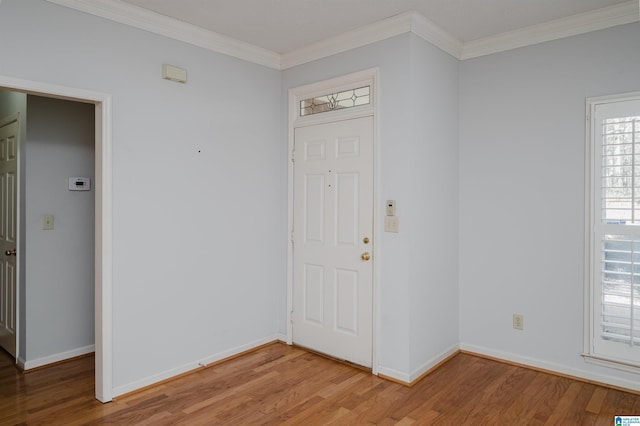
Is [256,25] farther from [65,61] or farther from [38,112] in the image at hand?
[38,112]

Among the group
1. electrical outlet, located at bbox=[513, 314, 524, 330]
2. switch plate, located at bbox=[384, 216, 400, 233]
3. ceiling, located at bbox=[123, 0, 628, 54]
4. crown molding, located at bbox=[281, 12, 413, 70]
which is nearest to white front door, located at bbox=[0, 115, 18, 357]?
ceiling, located at bbox=[123, 0, 628, 54]

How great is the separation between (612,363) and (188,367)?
3174 millimetres

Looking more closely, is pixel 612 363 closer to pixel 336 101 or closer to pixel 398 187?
pixel 398 187

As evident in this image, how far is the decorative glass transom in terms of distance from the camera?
356cm

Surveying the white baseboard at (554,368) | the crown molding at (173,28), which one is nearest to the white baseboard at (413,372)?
the white baseboard at (554,368)

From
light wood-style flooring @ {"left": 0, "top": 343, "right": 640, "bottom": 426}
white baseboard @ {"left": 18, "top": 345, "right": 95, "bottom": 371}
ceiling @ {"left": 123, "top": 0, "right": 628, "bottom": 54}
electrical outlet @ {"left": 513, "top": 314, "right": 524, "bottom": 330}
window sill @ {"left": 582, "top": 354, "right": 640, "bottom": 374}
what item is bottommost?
light wood-style flooring @ {"left": 0, "top": 343, "right": 640, "bottom": 426}

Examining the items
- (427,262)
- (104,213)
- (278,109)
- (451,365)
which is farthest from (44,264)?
(451,365)

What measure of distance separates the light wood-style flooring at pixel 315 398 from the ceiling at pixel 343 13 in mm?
2707

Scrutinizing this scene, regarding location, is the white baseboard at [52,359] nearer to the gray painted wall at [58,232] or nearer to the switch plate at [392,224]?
the gray painted wall at [58,232]

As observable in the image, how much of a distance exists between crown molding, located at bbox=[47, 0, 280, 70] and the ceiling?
0.19ft

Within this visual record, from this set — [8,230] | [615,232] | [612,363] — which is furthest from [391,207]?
[8,230]

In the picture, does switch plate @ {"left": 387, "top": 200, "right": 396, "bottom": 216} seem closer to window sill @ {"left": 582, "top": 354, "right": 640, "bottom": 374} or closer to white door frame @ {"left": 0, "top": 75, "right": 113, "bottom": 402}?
window sill @ {"left": 582, "top": 354, "right": 640, "bottom": 374}

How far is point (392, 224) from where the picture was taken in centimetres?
333

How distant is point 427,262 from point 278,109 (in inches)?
78.4
